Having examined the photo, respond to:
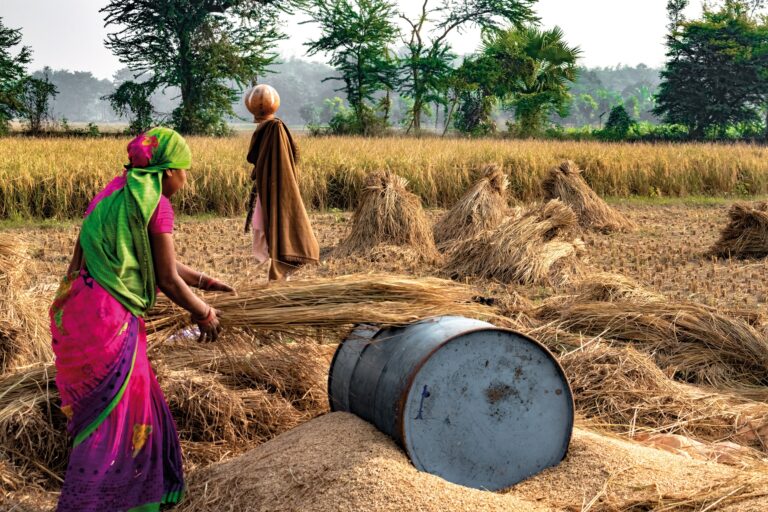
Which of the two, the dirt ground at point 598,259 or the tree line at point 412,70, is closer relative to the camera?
the dirt ground at point 598,259

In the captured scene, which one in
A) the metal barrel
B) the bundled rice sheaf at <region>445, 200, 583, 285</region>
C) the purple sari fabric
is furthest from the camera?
the bundled rice sheaf at <region>445, 200, 583, 285</region>

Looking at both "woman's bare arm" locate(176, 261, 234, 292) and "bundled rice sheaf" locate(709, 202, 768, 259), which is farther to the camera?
"bundled rice sheaf" locate(709, 202, 768, 259)

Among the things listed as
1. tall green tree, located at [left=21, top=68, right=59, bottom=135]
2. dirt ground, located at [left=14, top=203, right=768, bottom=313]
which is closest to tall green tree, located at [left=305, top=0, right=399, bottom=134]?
tall green tree, located at [left=21, top=68, right=59, bottom=135]

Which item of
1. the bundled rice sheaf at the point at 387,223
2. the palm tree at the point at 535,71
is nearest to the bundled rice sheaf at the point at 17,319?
the bundled rice sheaf at the point at 387,223

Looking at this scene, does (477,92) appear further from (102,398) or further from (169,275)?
(102,398)

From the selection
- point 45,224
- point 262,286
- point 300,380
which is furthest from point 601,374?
point 45,224

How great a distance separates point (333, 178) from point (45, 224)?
450 cm

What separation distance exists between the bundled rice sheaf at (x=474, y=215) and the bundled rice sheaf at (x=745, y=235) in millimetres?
2410

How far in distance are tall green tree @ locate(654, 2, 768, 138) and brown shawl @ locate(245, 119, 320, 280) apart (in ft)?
124

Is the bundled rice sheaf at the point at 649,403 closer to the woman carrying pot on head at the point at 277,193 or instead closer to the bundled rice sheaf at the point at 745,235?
the woman carrying pot on head at the point at 277,193

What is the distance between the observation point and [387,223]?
8.77 metres

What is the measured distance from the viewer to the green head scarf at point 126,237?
2699 millimetres

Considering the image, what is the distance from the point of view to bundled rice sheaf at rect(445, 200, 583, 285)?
7387 millimetres

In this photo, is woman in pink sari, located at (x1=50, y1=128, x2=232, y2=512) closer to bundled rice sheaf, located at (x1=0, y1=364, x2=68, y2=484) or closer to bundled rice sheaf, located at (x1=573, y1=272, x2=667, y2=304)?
bundled rice sheaf, located at (x1=0, y1=364, x2=68, y2=484)
